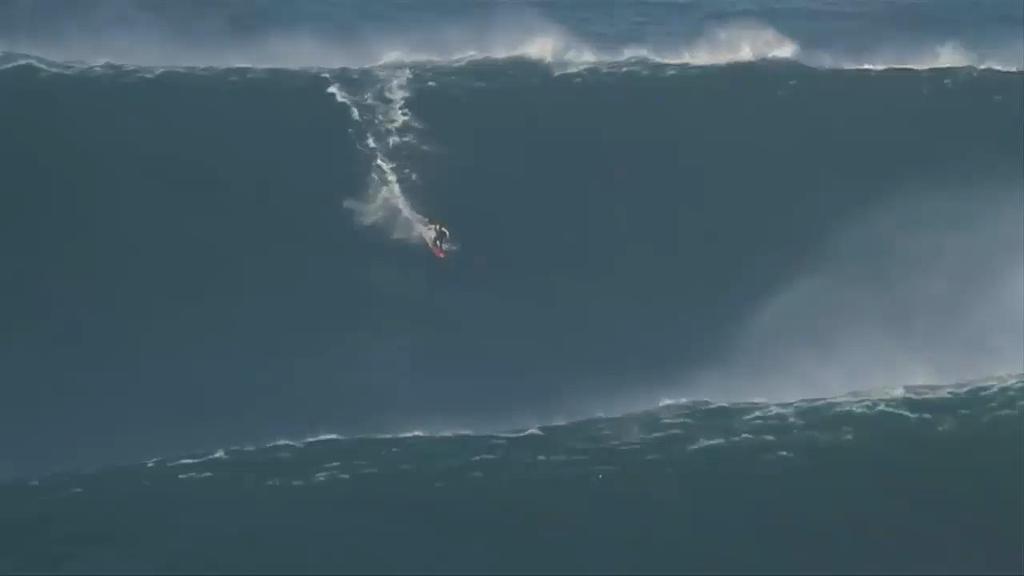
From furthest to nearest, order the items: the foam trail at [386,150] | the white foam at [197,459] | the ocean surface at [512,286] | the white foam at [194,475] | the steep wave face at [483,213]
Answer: the foam trail at [386,150], the steep wave face at [483,213], the white foam at [197,459], the white foam at [194,475], the ocean surface at [512,286]

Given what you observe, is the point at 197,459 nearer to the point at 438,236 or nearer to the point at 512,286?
the point at 438,236

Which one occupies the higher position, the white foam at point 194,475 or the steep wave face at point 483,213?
the steep wave face at point 483,213

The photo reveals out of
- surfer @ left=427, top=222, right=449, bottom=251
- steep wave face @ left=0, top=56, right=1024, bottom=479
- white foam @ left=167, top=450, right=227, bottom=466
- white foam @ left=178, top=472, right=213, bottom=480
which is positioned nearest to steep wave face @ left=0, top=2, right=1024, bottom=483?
steep wave face @ left=0, top=56, right=1024, bottom=479

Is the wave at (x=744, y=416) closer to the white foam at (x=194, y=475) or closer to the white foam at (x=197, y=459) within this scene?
the white foam at (x=197, y=459)

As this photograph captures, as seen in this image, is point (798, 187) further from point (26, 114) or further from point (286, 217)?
point (26, 114)

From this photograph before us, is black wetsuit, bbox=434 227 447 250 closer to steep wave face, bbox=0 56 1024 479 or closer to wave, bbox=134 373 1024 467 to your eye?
steep wave face, bbox=0 56 1024 479

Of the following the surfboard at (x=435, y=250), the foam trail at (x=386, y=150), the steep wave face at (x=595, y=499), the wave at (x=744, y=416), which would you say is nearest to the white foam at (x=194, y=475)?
the steep wave face at (x=595, y=499)
